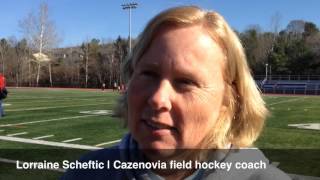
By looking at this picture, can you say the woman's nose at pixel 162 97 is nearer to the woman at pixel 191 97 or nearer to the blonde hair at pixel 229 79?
the woman at pixel 191 97

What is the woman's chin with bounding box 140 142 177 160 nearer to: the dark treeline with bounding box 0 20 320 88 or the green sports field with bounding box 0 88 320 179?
the green sports field with bounding box 0 88 320 179

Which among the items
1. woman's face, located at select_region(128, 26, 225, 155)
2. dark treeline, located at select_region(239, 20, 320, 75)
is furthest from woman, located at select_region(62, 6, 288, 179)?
dark treeline, located at select_region(239, 20, 320, 75)

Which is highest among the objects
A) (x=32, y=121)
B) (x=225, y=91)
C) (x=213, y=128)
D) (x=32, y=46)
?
(x=32, y=46)

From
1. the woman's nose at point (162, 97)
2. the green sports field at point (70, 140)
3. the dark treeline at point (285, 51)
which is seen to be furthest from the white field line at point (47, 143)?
the dark treeline at point (285, 51)

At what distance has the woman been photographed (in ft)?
4.06

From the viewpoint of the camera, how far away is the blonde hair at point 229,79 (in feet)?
4.27

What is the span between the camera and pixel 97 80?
242ft

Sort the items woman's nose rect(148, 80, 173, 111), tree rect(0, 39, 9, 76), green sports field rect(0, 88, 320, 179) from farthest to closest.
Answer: tree rect(0, 39, 9, 76) < green sports field rect(0, 88, 320, 179) < woman's nose rect(148, 80, 173, 111)

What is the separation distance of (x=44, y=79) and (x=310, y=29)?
4654 centimetres

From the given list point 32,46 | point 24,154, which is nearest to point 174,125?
point 24,154

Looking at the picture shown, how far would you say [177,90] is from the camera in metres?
1.24

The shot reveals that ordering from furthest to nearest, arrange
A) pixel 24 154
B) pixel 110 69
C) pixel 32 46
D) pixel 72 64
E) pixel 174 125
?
pixel 72 64 < pixel 110 69 < pixel 32 46 < pixel 24 154 < pixel 174 125

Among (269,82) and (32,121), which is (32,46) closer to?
(269,82)

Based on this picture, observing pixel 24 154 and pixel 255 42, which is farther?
pixel 255 42
